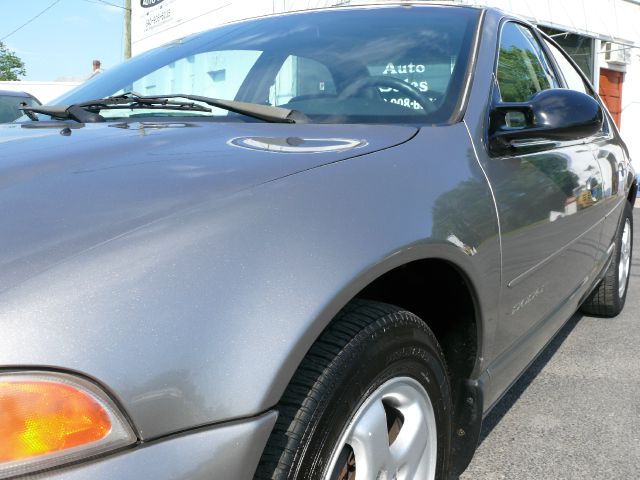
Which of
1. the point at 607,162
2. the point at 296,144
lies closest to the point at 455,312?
the point at 296,144

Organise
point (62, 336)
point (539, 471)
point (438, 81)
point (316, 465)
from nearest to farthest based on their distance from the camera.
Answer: point (62, 336) < point (316, 465) < point (438, 81) < point (539, 471)

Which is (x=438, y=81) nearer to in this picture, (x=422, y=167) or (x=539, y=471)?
(x=422, y=167)

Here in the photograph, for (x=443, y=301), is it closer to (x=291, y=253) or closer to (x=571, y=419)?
(x=291, y=253)

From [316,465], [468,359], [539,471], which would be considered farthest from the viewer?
[539,471]

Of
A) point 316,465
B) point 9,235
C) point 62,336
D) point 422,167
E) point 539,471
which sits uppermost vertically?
point 422,167

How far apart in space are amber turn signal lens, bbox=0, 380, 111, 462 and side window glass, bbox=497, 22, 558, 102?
5.58 ft

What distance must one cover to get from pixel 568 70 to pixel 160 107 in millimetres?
2117

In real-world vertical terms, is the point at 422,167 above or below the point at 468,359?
above

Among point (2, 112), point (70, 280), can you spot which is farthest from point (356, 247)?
point (2, 112)

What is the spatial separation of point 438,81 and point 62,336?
4.65 feet

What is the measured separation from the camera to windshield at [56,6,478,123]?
194cm

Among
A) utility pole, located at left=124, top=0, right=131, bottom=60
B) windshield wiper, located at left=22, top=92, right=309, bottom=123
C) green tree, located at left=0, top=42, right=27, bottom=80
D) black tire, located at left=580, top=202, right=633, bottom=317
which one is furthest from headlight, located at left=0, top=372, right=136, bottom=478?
green tree, located at left=0, top=42, right=27, bottom=80

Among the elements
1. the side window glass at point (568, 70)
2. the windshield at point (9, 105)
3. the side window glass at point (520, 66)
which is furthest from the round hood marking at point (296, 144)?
the windshield at point (9, 105)

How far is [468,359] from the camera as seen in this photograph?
5.70ft
